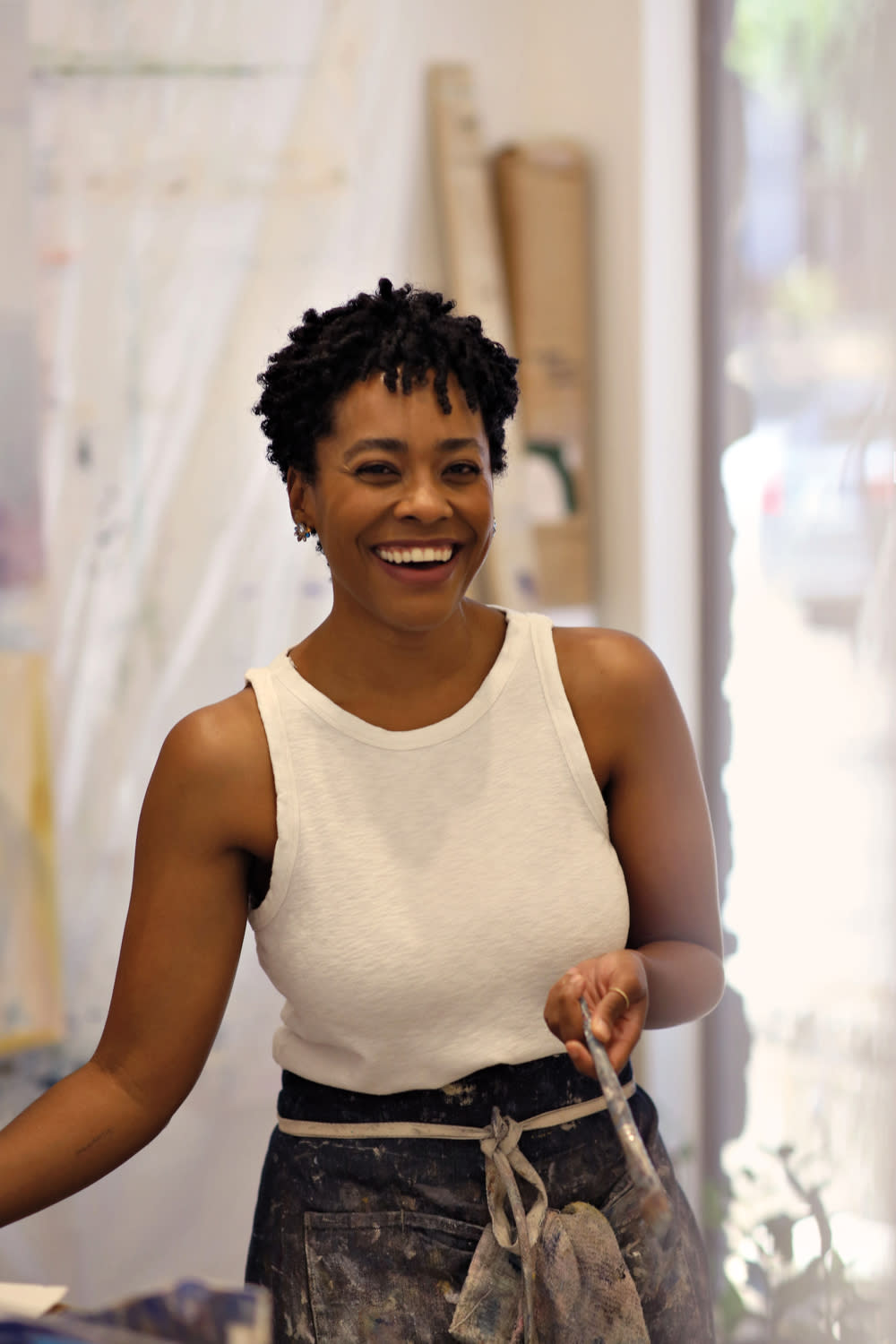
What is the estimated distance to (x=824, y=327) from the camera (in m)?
2.01

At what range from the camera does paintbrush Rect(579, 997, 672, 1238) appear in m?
0.72

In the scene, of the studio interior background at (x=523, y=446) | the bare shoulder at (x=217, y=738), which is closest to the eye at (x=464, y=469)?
the bare shoulder at (x=217, y=738)

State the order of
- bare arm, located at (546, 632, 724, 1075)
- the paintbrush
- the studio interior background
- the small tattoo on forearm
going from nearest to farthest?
the paintbrush → the small tattoo on forearm → bare arm, located at (546, 632, 724, 1075) → the studio interior background

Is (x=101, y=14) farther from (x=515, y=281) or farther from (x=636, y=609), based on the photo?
(x=636, y=609)

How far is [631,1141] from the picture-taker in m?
0.78

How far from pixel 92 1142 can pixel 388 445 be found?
553mm

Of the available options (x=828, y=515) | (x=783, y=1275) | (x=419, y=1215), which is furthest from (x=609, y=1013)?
(x=783, y=1275)

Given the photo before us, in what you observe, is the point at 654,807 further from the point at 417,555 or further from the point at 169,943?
the point at 169,943

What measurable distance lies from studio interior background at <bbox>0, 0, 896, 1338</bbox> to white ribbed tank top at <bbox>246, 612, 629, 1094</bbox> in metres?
0.94

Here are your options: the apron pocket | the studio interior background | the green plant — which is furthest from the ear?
the green plant

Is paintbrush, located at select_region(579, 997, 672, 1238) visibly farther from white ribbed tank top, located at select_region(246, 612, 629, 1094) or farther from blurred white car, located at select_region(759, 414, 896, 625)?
blurred white car, located at select_region(759, 414, 896, 625)

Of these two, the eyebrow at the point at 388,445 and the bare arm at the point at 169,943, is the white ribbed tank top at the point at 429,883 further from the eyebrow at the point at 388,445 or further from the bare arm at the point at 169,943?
the eyebrow at the point at 388,445

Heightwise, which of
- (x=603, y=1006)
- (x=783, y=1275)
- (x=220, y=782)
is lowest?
(x=783, y=1275)

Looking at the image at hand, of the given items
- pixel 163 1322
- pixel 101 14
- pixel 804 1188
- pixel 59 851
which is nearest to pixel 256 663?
pixel 59 851
